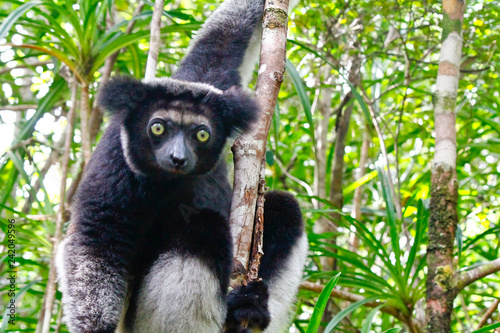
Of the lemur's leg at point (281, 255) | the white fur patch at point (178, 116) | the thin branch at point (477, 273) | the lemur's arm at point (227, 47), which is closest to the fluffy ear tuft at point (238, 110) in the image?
the white fur patch at point (178, 116)

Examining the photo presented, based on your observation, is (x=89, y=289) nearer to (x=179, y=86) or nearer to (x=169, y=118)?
(x=169, y=118)

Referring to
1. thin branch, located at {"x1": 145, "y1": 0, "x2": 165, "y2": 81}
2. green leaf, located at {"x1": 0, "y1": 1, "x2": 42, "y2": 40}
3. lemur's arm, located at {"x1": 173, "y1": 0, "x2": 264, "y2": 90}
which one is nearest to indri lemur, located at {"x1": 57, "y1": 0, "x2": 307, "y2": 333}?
thin branch, located at {"x1": 145, "y1": 0, "x2": 165, "y2": 81}

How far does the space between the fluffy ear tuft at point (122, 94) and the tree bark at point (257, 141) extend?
0.64 meters

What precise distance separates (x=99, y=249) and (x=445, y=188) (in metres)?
2.33

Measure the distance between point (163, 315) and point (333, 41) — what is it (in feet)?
12.0

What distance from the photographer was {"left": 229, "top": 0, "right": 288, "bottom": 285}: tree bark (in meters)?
2.66

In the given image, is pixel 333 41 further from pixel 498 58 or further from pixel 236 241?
pixel 236 241

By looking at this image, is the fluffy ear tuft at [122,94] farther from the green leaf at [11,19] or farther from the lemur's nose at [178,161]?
the green leaf at [11,19]

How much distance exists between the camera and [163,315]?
9.21ft

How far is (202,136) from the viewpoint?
119 inches

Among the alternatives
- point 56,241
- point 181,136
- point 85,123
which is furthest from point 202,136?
point 56,241

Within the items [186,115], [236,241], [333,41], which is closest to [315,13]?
[333,41]

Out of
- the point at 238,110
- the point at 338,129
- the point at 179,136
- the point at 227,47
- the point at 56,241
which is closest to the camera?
the point at 179,136

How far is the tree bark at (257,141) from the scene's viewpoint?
2.66 meters
